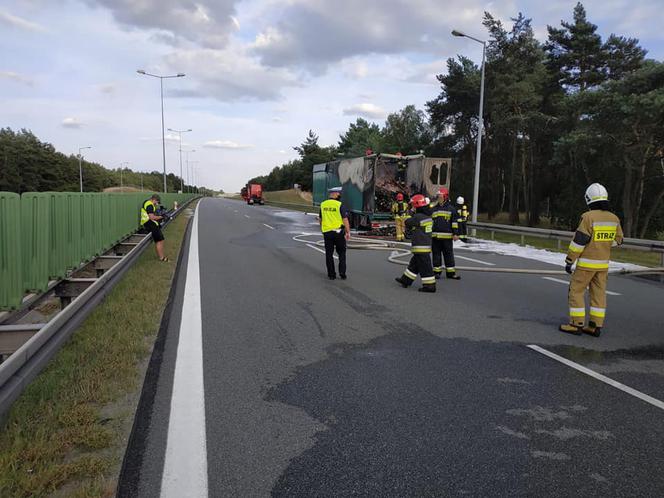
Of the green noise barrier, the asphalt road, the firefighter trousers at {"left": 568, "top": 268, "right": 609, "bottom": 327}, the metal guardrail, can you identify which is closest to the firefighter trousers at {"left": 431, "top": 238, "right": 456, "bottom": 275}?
the asphalt road

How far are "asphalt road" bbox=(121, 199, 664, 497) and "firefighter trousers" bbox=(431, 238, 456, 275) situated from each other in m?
2.45

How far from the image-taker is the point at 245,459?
9.89 feet

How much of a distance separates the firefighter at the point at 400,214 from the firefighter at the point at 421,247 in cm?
903

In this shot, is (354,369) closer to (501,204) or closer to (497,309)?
(497,309)

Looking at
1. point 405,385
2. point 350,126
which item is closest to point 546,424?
point 405,385

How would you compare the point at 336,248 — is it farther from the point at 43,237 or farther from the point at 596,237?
the point at 43,237

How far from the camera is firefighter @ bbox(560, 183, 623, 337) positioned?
6105 millimetres

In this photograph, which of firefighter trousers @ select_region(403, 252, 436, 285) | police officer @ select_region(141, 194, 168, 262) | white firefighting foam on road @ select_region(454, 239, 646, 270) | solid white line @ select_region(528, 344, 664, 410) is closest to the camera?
solid white line @ select_region(528, 344, 664, 410)

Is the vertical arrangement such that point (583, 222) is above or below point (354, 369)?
above

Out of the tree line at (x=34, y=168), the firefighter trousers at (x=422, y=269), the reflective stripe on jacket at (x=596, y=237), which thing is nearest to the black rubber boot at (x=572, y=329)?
the reflective stripe on jacket at (x=596, y=237)

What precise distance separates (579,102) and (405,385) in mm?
24240

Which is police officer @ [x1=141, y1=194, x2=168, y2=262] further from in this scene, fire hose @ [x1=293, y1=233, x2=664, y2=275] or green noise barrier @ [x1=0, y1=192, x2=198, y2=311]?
fire hose @ [x1=293, y1=233, x2=664, y2=275]

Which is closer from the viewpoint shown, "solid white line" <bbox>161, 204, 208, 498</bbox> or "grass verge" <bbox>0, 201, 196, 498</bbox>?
"grass verge" <bbox>0, 201, 196, 498</bbox>

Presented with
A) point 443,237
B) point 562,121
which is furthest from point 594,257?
point 562,121
